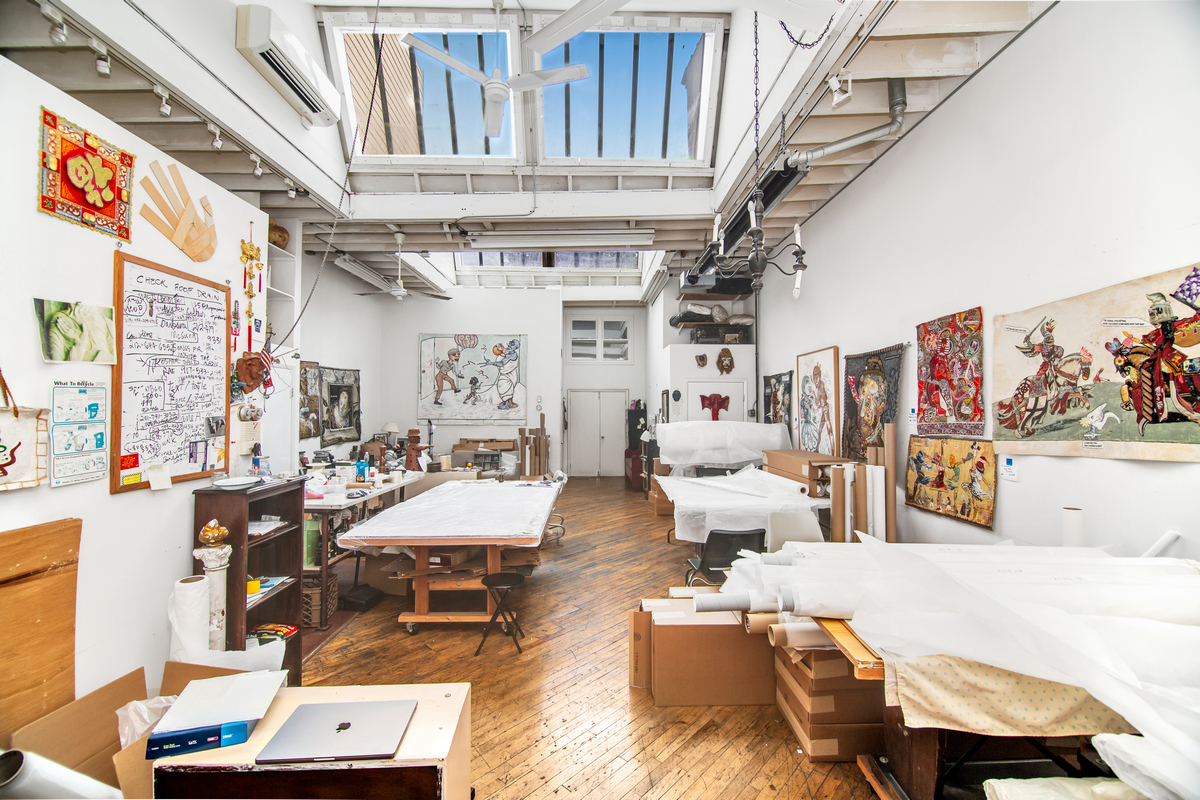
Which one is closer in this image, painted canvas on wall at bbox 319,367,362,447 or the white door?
painted canvas on wall at bbox 319,367,362,447

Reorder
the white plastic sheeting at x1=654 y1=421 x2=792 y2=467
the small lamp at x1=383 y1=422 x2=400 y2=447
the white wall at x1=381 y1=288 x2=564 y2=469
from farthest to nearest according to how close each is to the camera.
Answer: the white wall at x1=381 y1=288 x2=564 y2=469 < the small lamp at x1=383 y1=422 x2=400 y2=447 < the white plastic sheeting at x1=654 y1=421 x2=792 y2=467

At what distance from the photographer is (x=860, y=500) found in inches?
128

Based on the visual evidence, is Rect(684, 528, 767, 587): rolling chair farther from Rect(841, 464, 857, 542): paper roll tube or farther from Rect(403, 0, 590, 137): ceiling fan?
Rect(403, 0, 590, 137): ceiling fan

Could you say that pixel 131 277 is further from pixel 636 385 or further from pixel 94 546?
pixel 636 385

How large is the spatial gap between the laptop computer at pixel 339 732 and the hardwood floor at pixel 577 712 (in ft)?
2.82

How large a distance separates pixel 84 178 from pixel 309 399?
14.6ft

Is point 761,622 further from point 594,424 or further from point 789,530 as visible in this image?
point 594,424

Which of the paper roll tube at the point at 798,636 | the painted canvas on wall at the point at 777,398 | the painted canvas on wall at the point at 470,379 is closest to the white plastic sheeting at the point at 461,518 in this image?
the paper roll tube at the point at 798,636

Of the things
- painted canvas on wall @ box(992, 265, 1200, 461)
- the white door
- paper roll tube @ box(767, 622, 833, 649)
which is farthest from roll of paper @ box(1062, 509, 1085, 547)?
the white door

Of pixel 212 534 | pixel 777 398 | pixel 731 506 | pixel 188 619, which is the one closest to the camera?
pixel 188 619

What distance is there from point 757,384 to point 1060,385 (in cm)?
452

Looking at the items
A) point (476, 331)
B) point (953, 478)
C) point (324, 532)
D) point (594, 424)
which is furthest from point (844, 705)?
point (594, 424)

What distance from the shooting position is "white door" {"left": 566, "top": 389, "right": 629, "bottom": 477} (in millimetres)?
10391

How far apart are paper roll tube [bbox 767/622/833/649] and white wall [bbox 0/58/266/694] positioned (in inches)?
112
